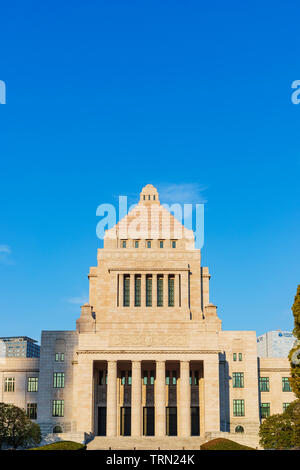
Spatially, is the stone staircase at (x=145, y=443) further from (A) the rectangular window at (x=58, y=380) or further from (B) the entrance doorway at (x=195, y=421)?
(A) the rectangular window at (x=58, y=380)

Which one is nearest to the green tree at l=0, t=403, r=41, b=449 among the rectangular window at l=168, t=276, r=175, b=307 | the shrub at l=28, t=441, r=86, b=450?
the shrub at l=28, t=441, r=86, b=450

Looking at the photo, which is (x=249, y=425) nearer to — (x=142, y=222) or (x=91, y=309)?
(x=91, y=309)

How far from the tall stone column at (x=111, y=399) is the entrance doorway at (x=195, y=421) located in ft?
37.5

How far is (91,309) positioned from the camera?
87562 mm

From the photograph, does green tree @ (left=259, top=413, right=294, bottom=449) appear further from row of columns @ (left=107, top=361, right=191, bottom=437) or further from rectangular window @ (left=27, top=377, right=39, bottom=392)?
rectangular window @ (left=27, top=377, right=39, bottom=392)

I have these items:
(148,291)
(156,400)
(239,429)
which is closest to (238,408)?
(239,429)

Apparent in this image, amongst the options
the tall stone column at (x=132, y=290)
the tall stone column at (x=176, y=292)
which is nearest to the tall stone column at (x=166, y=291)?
the tall stone column at (x=176, y=292)

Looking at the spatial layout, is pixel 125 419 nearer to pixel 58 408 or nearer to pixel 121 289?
pixel 58 408

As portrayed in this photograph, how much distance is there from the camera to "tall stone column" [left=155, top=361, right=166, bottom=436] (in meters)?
73.7

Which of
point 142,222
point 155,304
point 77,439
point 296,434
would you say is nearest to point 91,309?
point 155,304

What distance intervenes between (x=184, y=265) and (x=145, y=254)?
561cm

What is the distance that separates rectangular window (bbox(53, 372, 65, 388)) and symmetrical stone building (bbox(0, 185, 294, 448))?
13cm

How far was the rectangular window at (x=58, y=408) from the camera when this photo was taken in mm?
81688

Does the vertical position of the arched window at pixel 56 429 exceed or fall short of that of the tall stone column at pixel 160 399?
it falls short
